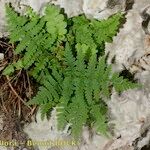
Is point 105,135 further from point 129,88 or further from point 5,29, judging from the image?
point 5,29

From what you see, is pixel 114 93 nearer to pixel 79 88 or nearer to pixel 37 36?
pixel 79 88

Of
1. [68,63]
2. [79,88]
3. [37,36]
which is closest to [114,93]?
[79,88]

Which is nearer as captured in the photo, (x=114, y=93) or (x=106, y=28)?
(x=106, y=28)

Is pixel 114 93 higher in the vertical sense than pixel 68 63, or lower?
lower

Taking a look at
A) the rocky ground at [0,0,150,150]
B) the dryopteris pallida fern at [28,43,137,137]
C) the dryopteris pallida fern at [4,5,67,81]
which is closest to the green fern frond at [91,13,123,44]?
the rocky ground at [0,0,150,150]

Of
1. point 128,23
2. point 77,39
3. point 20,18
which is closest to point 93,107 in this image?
point 77,39

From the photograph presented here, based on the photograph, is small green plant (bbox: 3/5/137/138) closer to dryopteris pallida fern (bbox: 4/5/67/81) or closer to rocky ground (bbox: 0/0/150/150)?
dryopteris pallida fern (bbox: 4/5/67/81)

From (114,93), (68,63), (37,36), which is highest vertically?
(37,36)
